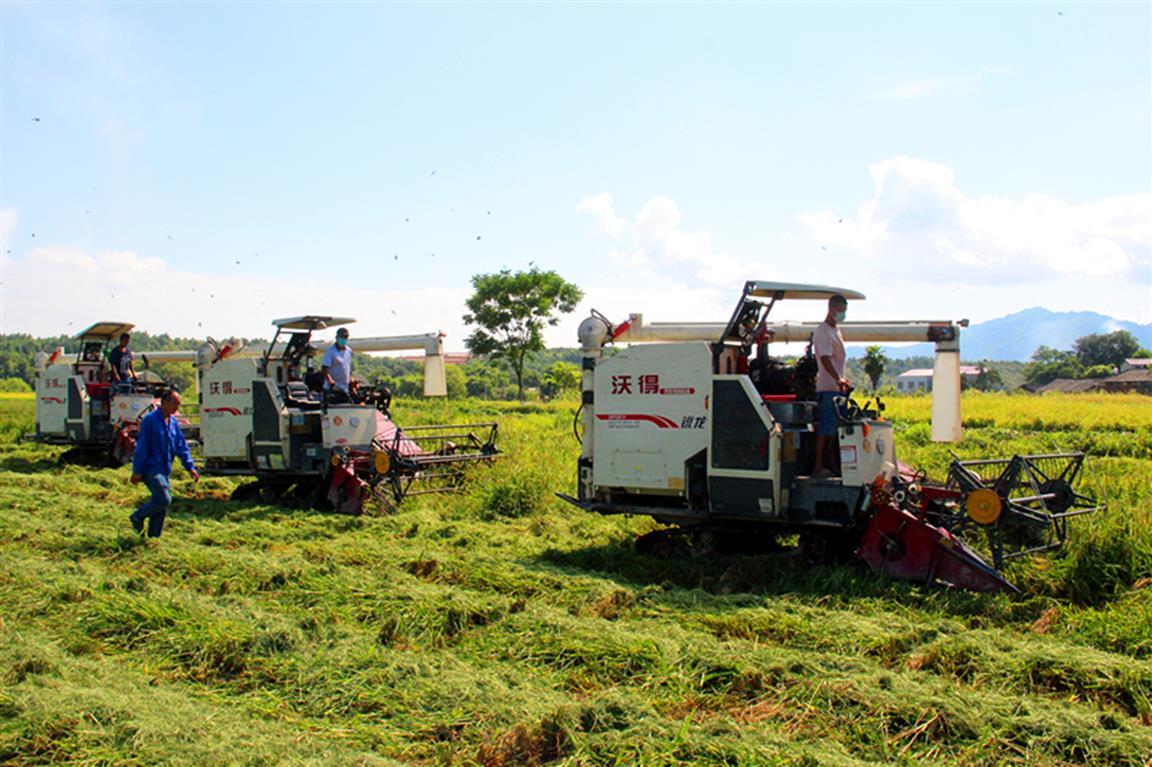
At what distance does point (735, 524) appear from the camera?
9203 millimetres

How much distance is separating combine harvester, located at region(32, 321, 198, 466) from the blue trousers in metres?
9.01

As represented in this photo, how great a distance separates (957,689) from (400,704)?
10.2 ft

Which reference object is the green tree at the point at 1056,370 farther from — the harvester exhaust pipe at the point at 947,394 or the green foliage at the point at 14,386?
the harvester exhaust pipe at the point at 947,394

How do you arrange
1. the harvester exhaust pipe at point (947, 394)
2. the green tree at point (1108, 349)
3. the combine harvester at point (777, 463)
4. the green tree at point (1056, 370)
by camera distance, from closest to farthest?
the combine harvester at point (777, 463), the harvester exhaust pipe at point (947, 394), the green tree at point (1056, 370), the green tree at point (1108, 349)

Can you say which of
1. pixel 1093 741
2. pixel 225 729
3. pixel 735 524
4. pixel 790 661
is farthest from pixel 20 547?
pixel 1093 741

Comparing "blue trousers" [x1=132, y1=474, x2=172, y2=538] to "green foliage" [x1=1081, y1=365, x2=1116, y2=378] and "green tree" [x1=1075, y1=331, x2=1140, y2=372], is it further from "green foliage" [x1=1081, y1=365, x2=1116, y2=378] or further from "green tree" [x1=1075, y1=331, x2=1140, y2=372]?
"green tree" [x1=1075, y1=331, x2=1140, y2=372]

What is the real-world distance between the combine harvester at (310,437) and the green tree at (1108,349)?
92.9 m

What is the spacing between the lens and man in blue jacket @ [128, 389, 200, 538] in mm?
10016

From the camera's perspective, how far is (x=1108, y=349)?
9425cm

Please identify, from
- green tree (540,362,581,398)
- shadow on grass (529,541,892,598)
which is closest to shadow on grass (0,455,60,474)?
shadow on grass (529,541,892,598)

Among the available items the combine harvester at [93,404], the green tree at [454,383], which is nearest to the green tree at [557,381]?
the green tree at [454,383]

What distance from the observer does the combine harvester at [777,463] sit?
26.4ft

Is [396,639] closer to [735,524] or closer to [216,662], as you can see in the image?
[216,662]

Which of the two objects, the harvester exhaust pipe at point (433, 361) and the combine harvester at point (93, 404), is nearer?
the harvester exhaust pipe at point (433, 361)
